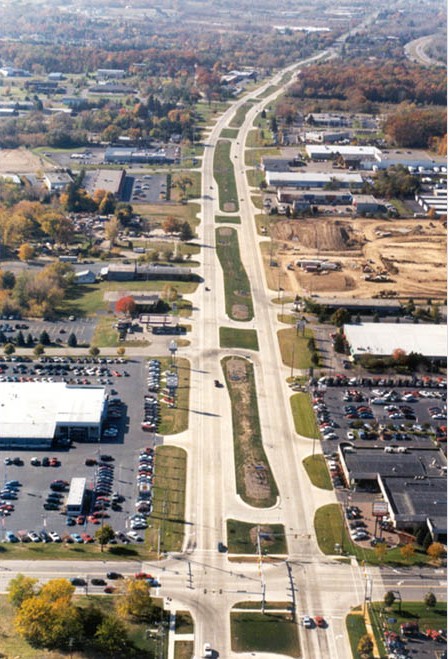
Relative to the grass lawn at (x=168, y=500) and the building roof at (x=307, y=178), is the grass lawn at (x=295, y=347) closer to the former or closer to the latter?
the grass lawn at (x=168, y=500)

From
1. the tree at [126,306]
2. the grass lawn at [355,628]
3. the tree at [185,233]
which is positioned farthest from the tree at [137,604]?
the tree at [185,233]

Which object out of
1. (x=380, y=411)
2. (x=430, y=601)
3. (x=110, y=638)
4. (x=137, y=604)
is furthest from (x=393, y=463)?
(x=110, y=638)

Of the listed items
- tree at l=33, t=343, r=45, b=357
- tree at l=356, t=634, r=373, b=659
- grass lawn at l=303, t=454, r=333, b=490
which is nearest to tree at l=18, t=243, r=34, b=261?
tree at l=33, t=343, r=45, b=357

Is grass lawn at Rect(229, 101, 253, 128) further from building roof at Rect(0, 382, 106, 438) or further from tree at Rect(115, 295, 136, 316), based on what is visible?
building roof at Rect(0, 382, 106, 438)

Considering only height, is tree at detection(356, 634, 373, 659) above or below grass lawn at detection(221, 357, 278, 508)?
below

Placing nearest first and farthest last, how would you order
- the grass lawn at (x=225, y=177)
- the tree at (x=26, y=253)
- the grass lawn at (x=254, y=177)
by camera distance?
the tree at (x=26, y=253)
the grass lawn at (x=225, y=177)
the grass lawn at (x=254, y=177)

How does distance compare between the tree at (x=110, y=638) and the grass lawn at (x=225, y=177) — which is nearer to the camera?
the tree at (x=110, y=638)

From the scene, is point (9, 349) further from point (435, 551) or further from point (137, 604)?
point (435, 551)
